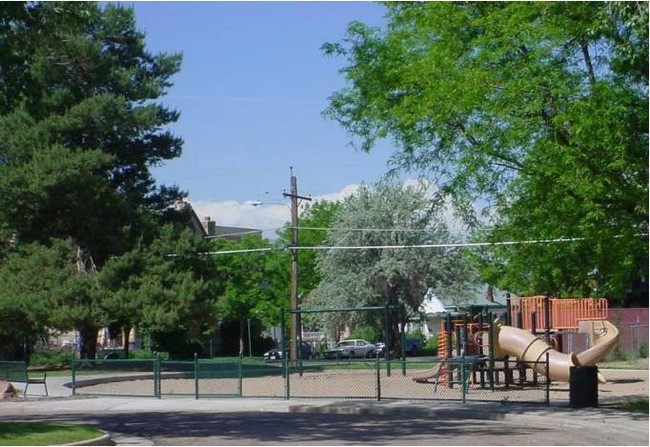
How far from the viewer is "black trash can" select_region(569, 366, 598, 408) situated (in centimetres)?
2416

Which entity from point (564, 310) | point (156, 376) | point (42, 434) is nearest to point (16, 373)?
point (156, 376)

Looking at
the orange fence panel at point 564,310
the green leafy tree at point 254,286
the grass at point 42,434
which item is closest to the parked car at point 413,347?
the green leafy tree at point 254,286

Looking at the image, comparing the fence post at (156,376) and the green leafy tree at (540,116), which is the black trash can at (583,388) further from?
the fence post at (156,376)

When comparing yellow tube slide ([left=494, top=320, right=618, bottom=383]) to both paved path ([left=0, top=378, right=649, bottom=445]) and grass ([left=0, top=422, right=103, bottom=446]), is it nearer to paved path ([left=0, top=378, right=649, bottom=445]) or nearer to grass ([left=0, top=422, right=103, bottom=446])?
paved path ([left=0, top=378, right=649, bottom=445])

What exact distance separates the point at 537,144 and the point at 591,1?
118 inches

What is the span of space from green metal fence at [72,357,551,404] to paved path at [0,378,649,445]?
1413 millimetres

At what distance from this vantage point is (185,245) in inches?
1983

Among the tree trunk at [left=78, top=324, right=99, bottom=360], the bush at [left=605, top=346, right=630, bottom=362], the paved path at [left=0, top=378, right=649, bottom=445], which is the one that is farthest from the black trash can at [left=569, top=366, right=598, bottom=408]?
the tree trunk at [left=78, top=324, right=99, bottom=360]

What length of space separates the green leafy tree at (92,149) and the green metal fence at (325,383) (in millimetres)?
10798

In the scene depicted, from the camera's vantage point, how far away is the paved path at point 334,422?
19.2 m

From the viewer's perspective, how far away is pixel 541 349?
33.4 m

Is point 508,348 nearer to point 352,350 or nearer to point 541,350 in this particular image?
point 541,350

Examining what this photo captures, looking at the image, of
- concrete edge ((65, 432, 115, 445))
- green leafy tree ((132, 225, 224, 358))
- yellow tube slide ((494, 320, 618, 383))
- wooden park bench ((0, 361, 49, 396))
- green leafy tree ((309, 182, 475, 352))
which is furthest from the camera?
green leafy tree ((309, 182, 475, 352))

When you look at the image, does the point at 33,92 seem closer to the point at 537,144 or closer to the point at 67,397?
the point at 537,144
